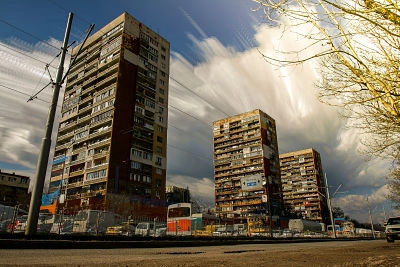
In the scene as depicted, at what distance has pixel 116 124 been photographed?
46.3m

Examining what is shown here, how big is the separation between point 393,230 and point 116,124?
39883mm

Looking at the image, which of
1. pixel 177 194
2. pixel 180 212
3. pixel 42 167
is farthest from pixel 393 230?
pixel 177 194

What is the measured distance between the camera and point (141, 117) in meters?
50.9

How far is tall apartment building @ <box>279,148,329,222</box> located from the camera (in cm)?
9606

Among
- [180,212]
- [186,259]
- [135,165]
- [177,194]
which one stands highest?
[135,165]

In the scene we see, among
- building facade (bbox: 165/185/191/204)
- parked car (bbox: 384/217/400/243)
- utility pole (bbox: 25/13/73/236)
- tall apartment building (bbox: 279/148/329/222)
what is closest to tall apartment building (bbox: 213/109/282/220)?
building facade (bbox: 165/185/191/204)

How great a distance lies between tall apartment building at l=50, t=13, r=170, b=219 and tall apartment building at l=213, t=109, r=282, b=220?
32.4m

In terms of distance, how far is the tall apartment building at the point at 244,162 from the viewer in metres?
75.8

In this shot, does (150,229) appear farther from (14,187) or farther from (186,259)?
(14,187)

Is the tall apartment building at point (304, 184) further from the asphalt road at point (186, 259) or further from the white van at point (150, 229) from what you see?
the asphalt road at point (186, 259)

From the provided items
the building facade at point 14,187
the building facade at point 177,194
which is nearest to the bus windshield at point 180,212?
the building facade at point 177,194

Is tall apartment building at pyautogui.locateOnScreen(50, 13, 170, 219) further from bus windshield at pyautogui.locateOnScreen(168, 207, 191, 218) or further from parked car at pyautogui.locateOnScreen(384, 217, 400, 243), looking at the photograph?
parked car at pyautogui.locateOnScreen(384, 217, 400, 243)

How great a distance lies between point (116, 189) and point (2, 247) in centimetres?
3736

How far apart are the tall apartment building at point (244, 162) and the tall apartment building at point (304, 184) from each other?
25.4 meters
